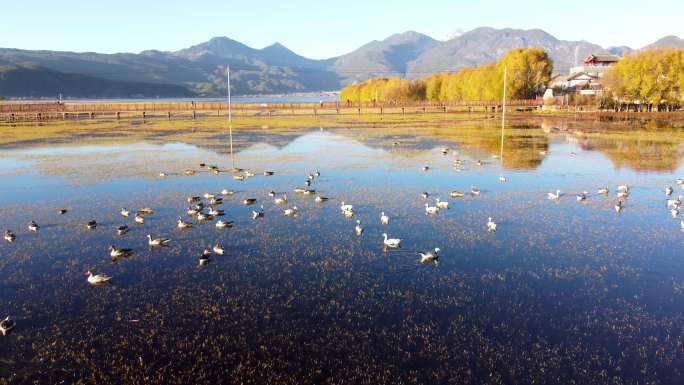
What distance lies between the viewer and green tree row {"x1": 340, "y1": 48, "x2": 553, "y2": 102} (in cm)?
11094

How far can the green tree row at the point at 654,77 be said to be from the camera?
284 feet

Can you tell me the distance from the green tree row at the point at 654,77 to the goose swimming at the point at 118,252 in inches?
3714

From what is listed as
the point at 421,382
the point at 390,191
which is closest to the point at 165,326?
the point at 421,382

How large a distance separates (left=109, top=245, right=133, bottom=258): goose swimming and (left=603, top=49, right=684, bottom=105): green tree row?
94329mm

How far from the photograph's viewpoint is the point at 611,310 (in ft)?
47.3

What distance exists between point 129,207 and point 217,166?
1293cm

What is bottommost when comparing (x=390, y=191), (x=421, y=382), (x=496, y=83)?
(x=421, y=382)

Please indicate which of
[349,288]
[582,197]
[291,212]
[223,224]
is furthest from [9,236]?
[582,197]

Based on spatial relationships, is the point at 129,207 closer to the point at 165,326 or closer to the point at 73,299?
the point at 73,299

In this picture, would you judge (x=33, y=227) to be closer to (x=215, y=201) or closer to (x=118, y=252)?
(x=118, y=252)

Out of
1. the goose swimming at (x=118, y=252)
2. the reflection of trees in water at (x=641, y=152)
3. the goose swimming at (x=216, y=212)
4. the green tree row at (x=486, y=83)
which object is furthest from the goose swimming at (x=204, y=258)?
the green tree row at (x=486, y=83)

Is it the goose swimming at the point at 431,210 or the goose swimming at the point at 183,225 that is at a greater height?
the goose swimming at the point at 431,210

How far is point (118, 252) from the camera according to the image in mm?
18625

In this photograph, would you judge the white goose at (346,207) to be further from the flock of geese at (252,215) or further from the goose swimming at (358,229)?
the goose swimming at (358,229)
